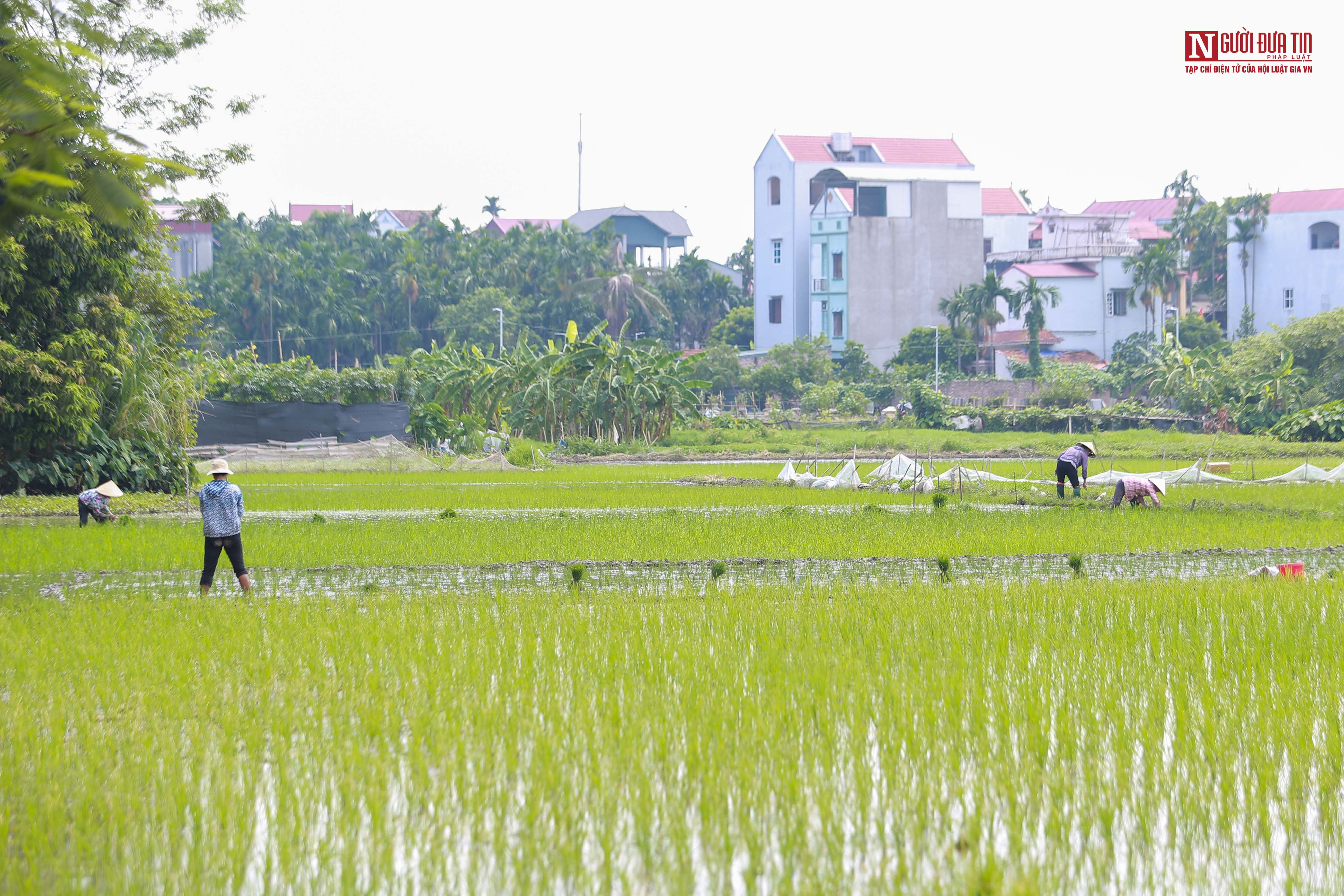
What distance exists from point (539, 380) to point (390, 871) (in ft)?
102

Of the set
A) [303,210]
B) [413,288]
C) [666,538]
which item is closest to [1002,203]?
[413,288]

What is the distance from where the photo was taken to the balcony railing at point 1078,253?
54719 millimetres

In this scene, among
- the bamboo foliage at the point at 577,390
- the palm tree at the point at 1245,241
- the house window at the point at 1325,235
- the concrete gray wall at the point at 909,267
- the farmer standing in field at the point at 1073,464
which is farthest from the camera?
the concrete gray wall at the point at 909,267

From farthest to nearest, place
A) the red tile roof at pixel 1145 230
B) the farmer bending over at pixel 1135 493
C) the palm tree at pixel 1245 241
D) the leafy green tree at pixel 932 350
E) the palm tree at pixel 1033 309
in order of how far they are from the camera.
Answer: the red tile roof at pixel 1145 230
the palm tree at pixel 1245 241
the leafy green tree at pixel 932 350
the palm tree at pixel 1033 309
the farmer bending over at pixel 1135 493

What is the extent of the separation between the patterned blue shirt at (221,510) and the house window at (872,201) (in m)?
49.1

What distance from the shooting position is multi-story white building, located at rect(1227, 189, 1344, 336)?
51781 millimetres

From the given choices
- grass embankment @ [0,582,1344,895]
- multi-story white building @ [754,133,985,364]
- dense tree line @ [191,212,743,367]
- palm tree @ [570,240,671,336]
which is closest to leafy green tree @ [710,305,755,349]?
dense tree line @ [191,212,743,367]

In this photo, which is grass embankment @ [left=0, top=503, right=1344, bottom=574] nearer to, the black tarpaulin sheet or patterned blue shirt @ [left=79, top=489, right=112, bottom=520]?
patterned blue shirt @ [left=79, top=489, right=112, bottom=520]

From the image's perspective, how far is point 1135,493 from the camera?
15.3m

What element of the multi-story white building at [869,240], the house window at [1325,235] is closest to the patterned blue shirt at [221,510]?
the multi-story white building at [869,240]

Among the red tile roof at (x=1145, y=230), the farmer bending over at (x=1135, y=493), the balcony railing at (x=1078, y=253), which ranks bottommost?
the farmer bending over at (x=1135, y=493)

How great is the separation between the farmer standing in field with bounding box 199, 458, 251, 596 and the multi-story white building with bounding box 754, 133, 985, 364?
46.7 meters

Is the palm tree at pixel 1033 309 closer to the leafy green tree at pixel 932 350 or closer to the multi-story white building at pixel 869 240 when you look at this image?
the leafy green tree at pixel 932 350

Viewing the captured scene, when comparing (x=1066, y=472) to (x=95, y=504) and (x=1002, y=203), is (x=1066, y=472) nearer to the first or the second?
(x=95, y=504)
